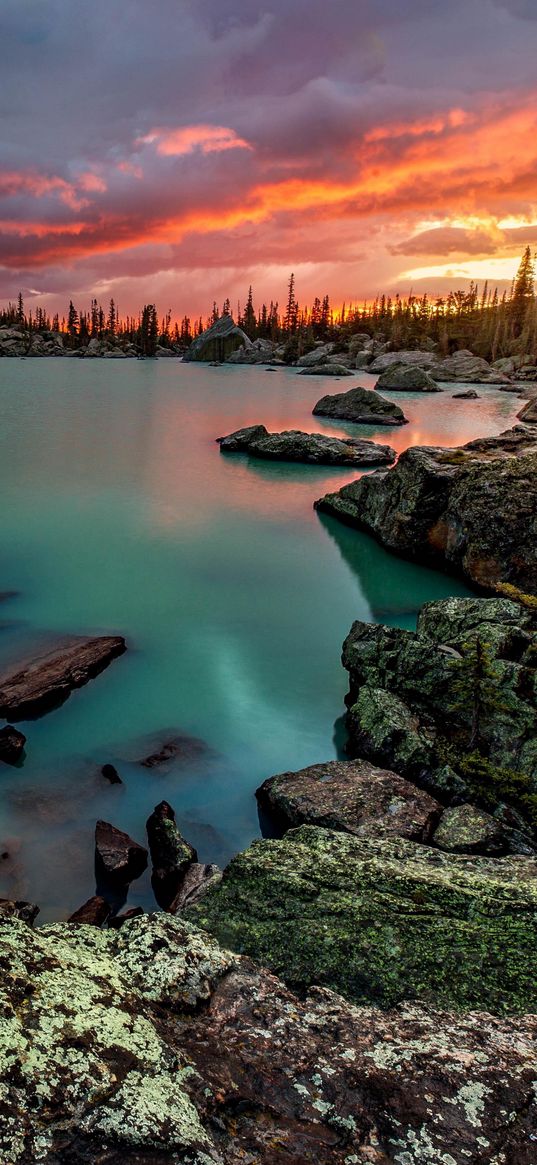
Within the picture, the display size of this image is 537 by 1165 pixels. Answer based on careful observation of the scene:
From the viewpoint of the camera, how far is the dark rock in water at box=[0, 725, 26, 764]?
8727 mm

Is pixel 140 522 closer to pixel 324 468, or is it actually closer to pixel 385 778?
pixel 324 468

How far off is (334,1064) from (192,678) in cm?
868

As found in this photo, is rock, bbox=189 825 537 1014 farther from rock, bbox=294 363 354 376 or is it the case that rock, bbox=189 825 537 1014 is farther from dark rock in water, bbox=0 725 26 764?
rock, bbox=294 363 354 376

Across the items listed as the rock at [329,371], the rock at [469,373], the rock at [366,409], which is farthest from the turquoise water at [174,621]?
the rock at [469,373]

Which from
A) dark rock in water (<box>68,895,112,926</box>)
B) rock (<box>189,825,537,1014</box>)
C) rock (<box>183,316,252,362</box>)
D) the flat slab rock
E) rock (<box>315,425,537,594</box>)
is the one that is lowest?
dark rock in water (<box>68,895,112,926</box>)

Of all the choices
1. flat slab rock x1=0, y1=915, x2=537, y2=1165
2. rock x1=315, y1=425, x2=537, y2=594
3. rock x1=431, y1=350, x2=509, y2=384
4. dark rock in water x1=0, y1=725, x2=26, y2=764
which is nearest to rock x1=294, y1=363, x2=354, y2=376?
rock x1=431, y1=350, x2=509, y2=384

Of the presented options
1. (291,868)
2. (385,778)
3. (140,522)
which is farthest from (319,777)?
(140,522)

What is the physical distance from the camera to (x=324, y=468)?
3256 cm

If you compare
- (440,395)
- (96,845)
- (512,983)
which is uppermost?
(440,395)

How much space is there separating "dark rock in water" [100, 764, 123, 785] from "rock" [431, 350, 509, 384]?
98632 mm

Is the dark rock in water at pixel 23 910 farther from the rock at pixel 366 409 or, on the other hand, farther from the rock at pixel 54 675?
the rock at pixel 366 409

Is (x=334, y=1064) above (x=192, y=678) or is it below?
above

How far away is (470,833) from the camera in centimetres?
671

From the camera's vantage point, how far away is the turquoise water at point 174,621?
7.93 meters
